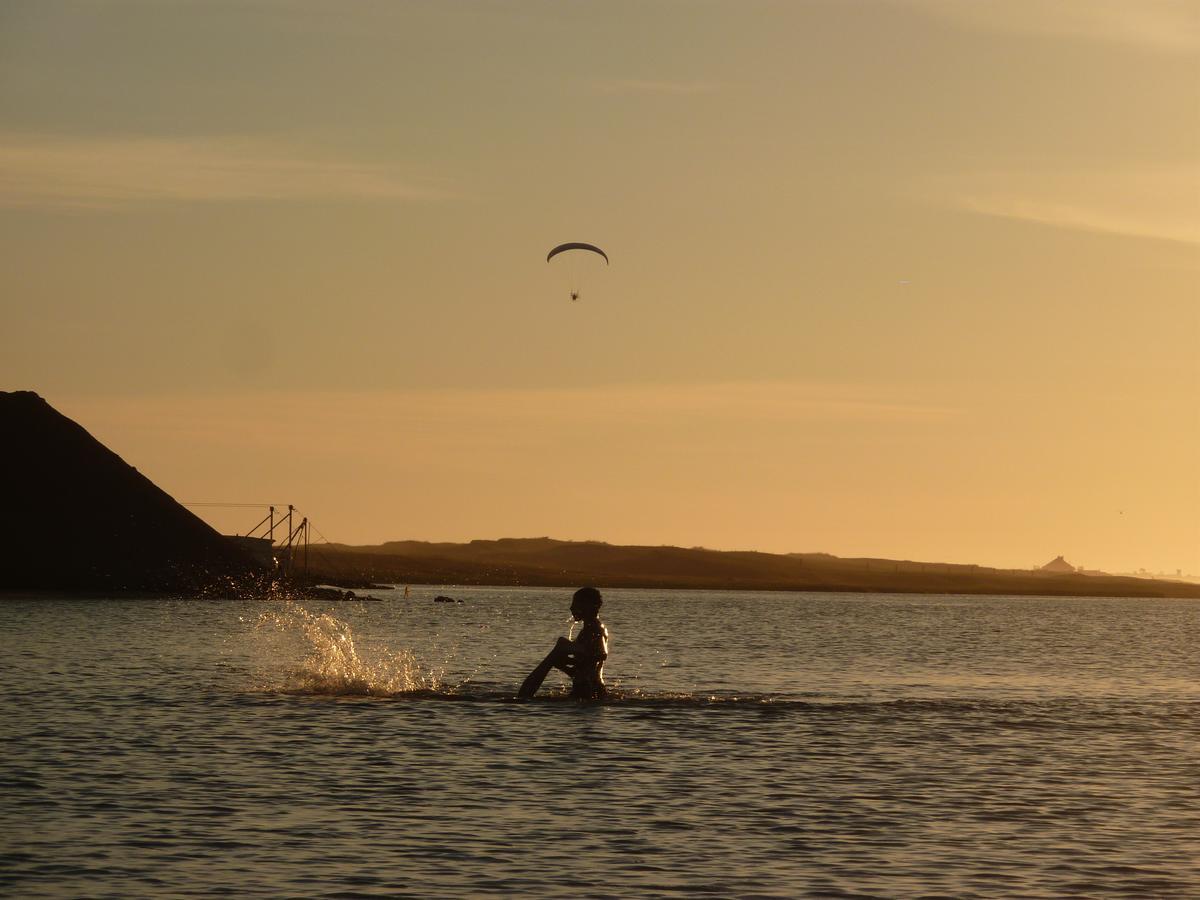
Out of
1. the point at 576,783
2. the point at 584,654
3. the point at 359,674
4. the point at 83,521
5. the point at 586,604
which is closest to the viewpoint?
the point at 576,783

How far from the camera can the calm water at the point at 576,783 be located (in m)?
22.2

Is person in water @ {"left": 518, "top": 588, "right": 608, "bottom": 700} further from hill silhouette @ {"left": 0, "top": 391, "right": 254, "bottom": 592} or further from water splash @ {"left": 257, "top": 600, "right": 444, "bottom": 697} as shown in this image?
hill silhouette @ {"left": 0, "top": 391, "right": 254, "bottom": 592}

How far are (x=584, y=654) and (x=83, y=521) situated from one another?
122 meters

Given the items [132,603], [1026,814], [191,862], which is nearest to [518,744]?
[1026,814]

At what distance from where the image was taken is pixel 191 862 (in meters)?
22.3

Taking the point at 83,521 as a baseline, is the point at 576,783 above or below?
below

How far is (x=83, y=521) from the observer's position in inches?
6117

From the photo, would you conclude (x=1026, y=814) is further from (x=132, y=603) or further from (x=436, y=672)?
(x=132, y=603)

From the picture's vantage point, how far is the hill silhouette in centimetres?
14850

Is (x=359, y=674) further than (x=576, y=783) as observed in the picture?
Yes

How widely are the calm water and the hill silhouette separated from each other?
285ft

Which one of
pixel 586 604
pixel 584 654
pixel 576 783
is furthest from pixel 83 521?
pixel 576 783

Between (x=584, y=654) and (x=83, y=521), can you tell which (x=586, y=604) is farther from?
(x=83, y=521)

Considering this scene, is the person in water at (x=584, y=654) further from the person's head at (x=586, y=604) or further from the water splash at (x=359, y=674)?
the water splash at (x=359, y=674)
